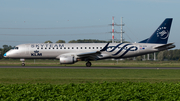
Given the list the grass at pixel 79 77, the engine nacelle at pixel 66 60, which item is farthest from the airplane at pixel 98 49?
the grass at pixel 79 77

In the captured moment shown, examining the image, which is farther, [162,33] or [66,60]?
[162,33]

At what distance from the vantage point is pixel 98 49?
155 feet

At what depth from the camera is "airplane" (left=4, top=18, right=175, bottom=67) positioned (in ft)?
154

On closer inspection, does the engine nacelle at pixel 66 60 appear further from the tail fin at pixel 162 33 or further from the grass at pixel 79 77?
the tail fin at pixel 162 33

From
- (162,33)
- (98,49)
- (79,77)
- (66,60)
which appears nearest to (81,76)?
(79,77)

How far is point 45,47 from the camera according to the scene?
4791cm

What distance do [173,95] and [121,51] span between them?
32.3 meters

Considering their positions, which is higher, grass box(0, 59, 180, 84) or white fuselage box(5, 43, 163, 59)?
white fuselage box(5, 43, 163, 59)

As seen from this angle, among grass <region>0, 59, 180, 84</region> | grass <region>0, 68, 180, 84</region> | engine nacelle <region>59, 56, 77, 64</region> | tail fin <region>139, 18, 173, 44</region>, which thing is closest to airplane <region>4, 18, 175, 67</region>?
tail fin <region>139, 18, 173, 44</region>

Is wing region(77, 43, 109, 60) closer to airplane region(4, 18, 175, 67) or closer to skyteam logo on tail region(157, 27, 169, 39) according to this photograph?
airplane region(4, 18, 175, 67)

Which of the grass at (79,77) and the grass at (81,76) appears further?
the grass at (81,76)

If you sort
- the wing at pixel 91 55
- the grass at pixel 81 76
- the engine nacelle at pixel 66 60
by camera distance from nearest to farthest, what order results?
1. the grass at pixel 81 76
2. the engine nacelle at pixel 66 60
3. the wing at pixel 91 55

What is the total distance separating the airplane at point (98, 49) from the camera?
154ft

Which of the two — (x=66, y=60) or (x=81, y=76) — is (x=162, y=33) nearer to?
(x=66, y=60)
